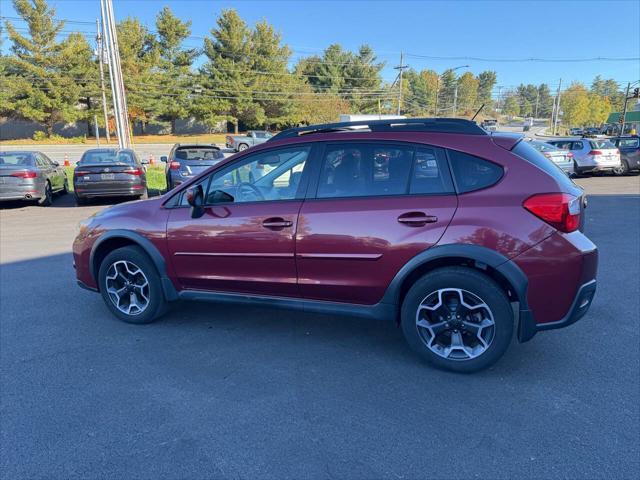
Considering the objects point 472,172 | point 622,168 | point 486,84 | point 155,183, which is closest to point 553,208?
point 472,172

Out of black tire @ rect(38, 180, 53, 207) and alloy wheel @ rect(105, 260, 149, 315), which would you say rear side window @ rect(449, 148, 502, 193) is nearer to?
alloy wheel @ rect(105, 260, 149, 315)

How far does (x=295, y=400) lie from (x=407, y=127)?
219 cm

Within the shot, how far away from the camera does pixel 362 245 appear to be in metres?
3.28

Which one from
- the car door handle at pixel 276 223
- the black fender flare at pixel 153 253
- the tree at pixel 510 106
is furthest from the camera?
the tree at pixel 510 106

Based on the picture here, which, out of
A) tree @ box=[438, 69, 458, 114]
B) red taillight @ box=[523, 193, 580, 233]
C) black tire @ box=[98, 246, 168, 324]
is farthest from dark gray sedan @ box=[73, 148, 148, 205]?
tree @ box=[438, 69, 458, 114]

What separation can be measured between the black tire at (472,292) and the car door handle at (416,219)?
37 cm

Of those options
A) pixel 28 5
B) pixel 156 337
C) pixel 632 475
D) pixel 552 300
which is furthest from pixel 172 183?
pixel 28 5

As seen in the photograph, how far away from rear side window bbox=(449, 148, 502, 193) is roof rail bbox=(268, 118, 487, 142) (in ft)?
0.77

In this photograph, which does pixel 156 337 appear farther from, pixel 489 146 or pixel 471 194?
pixel 489 146

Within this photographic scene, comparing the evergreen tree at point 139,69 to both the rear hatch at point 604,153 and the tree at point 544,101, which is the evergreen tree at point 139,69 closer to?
the rear hatch at point 604,153

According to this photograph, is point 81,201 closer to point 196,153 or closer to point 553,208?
point 196,153

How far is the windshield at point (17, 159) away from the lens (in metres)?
11.3

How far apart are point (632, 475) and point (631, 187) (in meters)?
15.4

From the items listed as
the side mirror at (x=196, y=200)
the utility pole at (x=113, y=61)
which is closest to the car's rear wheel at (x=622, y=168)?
the side mirror at (x=196, y=200)
